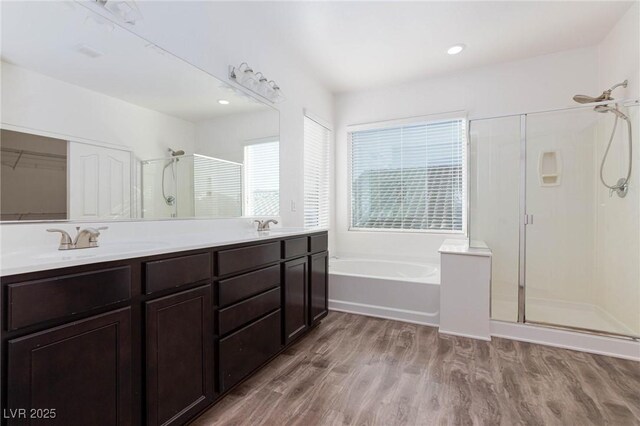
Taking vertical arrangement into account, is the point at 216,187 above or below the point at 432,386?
above

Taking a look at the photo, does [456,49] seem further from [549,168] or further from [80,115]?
[80,115]

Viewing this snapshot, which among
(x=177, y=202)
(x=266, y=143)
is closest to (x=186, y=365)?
(x=177, y=202)

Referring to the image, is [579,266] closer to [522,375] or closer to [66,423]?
[522,375]

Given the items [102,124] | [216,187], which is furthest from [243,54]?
[102,124]

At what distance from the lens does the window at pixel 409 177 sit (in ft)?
11.6

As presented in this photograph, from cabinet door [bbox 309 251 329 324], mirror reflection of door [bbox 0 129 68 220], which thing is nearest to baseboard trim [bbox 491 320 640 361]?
cabinet door [bbox 309 251 329 324]

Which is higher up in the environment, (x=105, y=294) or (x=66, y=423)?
(x=105, y=294)

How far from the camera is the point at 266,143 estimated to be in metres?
2.73

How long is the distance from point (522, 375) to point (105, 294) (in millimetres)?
2355

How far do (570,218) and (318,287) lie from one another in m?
2.52

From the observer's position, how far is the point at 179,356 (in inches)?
52.1

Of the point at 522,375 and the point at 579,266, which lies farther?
the point at 579,266

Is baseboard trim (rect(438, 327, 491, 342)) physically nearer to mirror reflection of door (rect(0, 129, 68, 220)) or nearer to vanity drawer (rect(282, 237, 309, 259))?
vanity drawer (rect(282, 237, 309, 259))

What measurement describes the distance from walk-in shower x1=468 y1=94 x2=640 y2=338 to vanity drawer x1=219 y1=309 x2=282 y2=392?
6.31 ft
